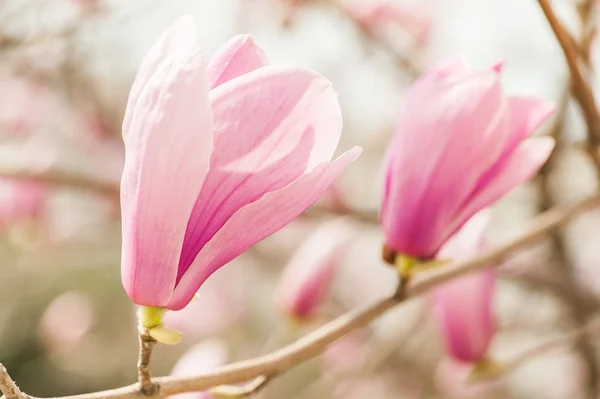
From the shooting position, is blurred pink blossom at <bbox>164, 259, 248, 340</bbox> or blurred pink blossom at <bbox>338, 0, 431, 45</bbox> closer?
blurred pink blossom at <bbox>338, 0, 431, 45</bbox>

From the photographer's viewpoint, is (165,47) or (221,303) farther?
(221,303)

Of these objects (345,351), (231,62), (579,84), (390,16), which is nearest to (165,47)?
(231,62)

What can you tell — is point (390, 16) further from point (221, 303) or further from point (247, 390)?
point (247, 390)

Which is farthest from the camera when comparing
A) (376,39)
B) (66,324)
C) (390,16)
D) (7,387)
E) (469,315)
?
(66,324)

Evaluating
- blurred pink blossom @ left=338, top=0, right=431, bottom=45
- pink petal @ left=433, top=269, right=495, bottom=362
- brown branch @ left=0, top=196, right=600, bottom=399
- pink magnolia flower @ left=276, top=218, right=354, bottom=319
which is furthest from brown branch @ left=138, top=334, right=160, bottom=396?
blurred pink blossom @ left=338, top=0, right=431, bottom=45

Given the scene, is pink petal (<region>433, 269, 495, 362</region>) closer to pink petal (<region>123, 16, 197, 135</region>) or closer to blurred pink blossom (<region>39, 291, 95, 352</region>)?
pink petal (<region>123, 16, 197, 135</region>)

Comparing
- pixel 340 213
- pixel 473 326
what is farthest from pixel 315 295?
pixel 473 326

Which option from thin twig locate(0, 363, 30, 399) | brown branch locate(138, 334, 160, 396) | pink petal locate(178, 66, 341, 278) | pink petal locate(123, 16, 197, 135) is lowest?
brown branch locate(138, 334, 160, 396)
